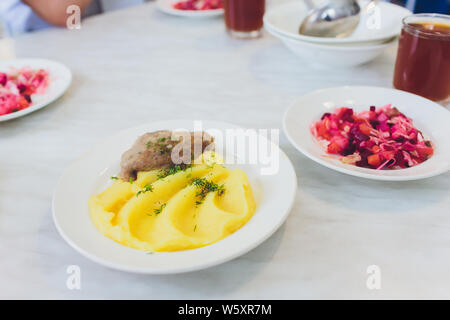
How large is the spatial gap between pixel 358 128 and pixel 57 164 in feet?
2.90

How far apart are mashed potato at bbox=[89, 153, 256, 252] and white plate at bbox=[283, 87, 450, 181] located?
233mm

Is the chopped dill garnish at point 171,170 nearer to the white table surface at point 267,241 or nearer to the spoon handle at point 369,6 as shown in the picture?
the white table surface at point 267,241

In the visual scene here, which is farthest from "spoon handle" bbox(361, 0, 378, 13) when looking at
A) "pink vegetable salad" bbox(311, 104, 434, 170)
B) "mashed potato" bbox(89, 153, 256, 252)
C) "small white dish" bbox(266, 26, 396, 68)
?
"mashed potato" bbox(89, 153, 256, 252)

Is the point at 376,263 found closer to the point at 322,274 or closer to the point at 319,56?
the point at 322,274

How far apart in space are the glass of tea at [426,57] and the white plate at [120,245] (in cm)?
66

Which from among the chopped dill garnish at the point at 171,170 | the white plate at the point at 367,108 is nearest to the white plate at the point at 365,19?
the white plate at the point at 367,108

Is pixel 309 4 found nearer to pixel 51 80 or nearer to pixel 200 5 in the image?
pixel 200 5

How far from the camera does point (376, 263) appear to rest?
2.61ft

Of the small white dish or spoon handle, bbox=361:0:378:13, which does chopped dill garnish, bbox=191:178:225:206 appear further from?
spoon handle, bbox=361:0:378:13

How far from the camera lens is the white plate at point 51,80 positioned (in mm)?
1295

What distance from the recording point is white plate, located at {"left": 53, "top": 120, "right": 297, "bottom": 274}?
707mm

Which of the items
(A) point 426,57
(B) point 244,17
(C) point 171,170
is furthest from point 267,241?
(B) point 244,17

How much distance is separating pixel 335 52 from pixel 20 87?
1191 mm
